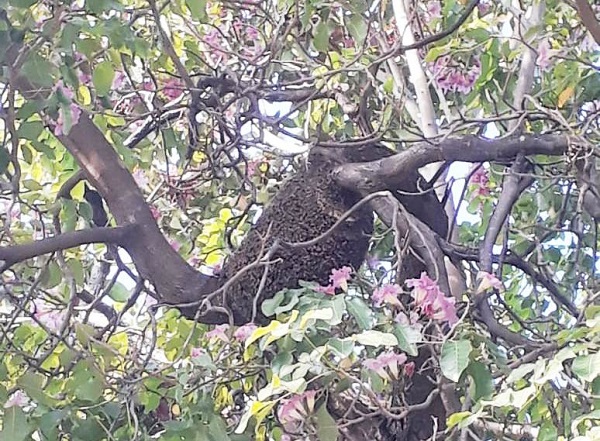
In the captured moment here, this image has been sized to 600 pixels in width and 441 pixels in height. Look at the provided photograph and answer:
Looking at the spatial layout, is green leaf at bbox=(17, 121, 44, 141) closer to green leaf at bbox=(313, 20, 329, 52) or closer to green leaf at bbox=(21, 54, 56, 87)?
green leaf at bbox=(21, 54, 56, 87)

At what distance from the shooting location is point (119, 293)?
1.94 metres

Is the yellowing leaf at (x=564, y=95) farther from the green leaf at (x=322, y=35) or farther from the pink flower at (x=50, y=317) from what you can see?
the pink flower at (x=50, y=317)

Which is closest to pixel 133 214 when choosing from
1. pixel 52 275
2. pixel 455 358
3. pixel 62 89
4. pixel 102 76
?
pixel 52 275

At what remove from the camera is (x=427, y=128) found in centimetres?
205

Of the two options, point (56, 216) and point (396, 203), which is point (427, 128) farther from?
point (56, 216)

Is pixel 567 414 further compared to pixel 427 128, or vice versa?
pixel 427 128

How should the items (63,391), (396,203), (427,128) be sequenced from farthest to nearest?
(427,128), (396,203), (63,391)

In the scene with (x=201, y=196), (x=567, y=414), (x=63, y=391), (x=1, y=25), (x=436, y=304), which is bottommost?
(x=567, y=414)

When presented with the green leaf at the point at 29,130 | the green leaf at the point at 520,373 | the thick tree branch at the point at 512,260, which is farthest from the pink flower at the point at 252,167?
the green leaf at the point at 520,373

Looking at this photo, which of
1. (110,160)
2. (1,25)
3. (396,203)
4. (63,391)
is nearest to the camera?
(1,25)

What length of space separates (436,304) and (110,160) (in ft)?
2.28

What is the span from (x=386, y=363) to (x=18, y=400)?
51 centimetres

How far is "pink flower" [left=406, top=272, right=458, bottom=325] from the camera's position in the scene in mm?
1348

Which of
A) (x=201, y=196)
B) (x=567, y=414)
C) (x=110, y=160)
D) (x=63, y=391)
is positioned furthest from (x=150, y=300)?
(x=567, y=414)
